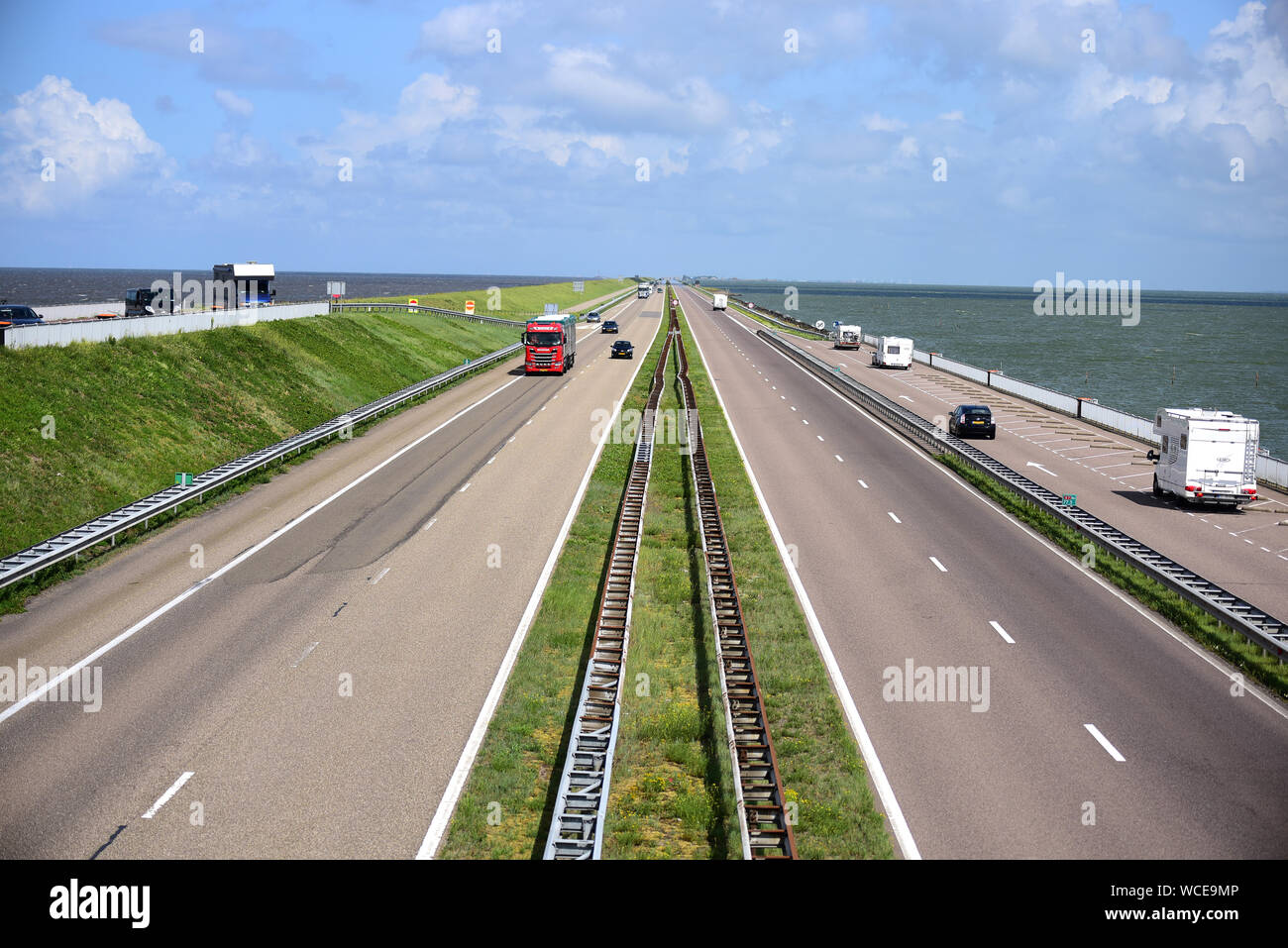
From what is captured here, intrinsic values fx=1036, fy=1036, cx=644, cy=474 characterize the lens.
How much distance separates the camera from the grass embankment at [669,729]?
1351cm

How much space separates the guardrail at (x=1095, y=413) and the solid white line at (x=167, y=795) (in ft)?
130

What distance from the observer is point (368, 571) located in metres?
25.5

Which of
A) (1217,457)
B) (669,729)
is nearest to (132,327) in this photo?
(669,729)

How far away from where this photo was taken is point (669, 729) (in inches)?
659

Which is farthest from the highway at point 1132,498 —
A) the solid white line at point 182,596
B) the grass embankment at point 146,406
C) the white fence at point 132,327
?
the white fence at point 132,327

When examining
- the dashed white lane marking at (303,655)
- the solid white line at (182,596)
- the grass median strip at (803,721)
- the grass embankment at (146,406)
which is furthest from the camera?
the grass embankment at (146,406)

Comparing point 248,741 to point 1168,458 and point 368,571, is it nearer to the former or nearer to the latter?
point 368,571

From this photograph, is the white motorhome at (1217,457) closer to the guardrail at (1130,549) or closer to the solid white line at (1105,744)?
the guardrail at (1130,549)

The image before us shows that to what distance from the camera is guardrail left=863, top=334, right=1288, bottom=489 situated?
1596 inches

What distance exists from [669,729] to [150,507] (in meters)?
19.2

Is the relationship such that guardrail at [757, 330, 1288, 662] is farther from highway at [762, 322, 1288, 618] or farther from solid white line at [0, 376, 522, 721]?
solid white line at [0, 376, 522, 721]

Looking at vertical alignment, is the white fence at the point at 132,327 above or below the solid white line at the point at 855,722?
above

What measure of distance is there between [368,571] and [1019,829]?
664 inches
